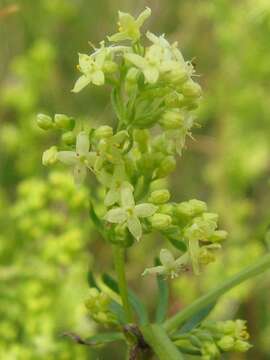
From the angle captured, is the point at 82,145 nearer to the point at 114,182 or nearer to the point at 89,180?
the point at 114,182

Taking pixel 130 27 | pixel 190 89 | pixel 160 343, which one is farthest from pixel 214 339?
pixel 130 27

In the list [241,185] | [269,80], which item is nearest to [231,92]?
[269,80]

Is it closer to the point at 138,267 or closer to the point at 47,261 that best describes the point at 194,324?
the point at 47,261

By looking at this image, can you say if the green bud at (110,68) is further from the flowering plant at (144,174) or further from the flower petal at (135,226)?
the flower petal at (135,226)

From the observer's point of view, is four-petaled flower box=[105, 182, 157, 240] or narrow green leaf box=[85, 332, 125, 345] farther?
narrow green leaf box=[85, 332, 125, 345]

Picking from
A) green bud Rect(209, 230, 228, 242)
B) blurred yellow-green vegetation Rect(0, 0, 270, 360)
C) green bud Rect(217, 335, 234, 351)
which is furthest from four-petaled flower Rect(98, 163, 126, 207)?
blurred yellow-green vegetation Rect(0, 0, 270, 360)

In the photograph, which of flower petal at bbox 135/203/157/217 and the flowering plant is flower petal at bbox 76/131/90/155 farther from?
flower petal at bbox 135/203/157/217
